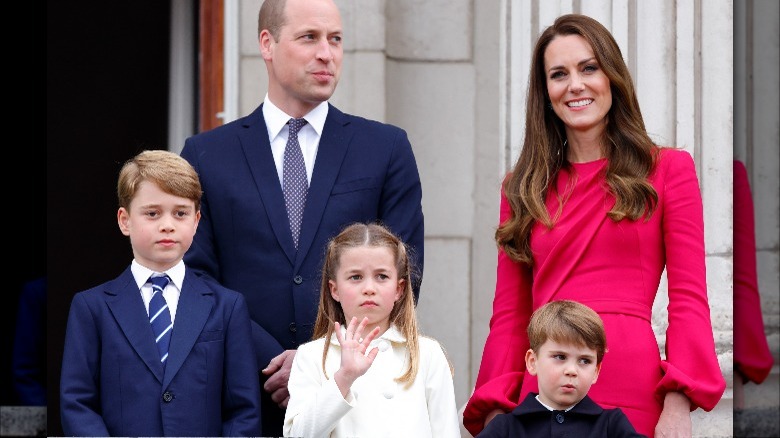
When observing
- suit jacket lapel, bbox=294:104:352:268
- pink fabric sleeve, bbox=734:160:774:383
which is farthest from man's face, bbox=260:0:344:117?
pink fabric sleeve, bbox=734:160:774:383

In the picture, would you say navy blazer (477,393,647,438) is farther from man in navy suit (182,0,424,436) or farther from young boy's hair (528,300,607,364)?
man in navy suit (182,0,424,436)

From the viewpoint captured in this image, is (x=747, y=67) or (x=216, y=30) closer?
(x=747, y=67)

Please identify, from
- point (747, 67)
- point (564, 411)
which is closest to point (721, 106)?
point (747, 67)

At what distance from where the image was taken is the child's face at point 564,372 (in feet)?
11.9

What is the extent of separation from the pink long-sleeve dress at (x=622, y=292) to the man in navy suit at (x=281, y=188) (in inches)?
16.7

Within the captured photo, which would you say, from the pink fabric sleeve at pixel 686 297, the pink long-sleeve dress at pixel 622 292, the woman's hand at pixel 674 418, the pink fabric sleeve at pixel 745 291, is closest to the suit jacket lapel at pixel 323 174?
the pink long-sleeve dress at pixel 622 292

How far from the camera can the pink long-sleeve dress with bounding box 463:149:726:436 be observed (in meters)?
3.67

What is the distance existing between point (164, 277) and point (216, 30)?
108 inches

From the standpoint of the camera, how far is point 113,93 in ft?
26.0

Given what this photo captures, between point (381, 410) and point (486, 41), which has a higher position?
point (486, 41)

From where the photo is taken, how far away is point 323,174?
4297mm

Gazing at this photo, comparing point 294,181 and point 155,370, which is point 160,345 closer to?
point 155,370

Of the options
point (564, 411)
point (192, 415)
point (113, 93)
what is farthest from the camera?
point (113, 93)

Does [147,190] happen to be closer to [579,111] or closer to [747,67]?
[579,111]
